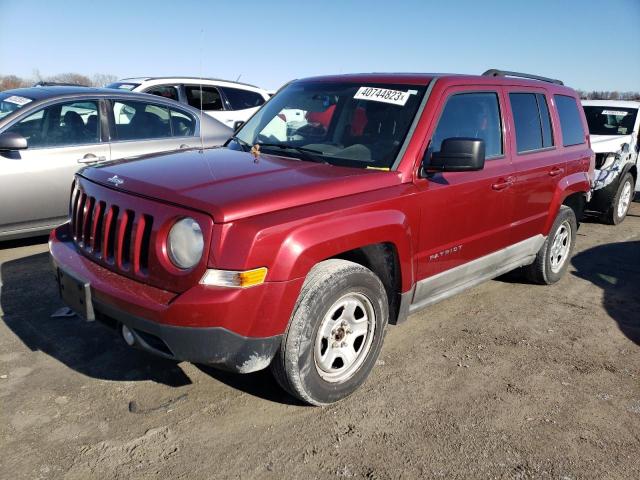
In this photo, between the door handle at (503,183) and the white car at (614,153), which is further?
the white car at (614,153)

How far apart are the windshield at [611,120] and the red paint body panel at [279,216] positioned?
5.78 m

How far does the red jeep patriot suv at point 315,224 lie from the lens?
2.58 metres

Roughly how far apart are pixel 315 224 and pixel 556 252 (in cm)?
351

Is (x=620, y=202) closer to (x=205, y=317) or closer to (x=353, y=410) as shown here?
(x=353, y=410)

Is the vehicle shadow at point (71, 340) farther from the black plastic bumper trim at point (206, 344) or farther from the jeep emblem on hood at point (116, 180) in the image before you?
the jeep emblem on hood at point (116, 180)

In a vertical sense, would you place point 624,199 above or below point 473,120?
below

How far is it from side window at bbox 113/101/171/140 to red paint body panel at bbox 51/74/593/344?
2.69 m

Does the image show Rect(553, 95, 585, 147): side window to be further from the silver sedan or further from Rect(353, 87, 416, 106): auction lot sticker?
the silver sedan

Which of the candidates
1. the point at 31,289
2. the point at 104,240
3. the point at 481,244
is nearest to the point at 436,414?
the point at 481,244

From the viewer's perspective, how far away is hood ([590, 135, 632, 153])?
8.15 meters

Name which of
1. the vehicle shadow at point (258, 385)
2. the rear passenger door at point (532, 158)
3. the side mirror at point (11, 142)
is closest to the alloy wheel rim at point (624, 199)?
the rear passenger door at point (532, 158)

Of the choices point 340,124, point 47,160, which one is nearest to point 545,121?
point 340,124

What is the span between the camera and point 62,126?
18.5 feet

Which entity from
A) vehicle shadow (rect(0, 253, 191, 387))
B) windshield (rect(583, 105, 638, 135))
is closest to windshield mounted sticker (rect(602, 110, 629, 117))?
windshield (rect(583, 105, 638, 135))
